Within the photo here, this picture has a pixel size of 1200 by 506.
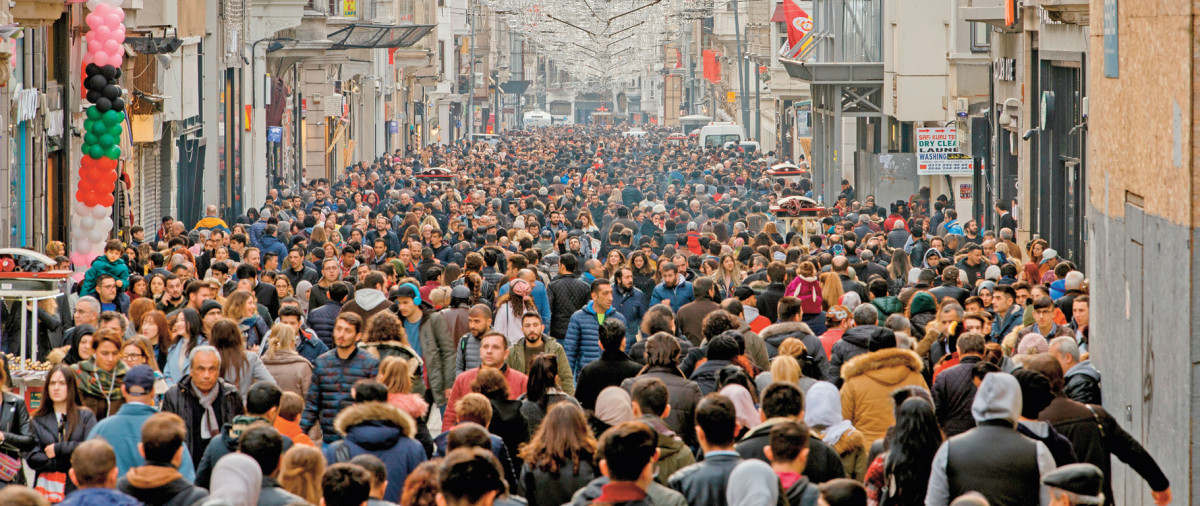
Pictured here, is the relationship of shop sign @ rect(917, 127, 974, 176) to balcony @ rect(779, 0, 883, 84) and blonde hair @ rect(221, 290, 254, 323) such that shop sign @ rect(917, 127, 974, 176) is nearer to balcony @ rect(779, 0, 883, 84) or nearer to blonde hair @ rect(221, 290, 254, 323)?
balcony @ rect(779, 0, 883, 84)

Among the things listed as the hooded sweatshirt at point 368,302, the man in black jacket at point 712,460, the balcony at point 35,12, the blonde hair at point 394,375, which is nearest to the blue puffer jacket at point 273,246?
the balcony at point 35,12

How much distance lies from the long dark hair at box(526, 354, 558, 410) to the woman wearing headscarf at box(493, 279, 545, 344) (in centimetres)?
391

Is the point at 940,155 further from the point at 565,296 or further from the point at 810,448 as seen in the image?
the point at 810,448

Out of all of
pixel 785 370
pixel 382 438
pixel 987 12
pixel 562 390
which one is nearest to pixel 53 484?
pixel 382 438

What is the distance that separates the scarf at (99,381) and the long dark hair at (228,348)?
549mm

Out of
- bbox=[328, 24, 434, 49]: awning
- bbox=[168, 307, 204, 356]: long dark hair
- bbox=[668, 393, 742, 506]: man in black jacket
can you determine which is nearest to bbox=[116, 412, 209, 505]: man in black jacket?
bbox=[668, 393, 742, 506]: man in black jacket

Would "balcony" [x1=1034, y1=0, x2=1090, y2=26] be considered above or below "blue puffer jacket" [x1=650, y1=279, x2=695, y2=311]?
above

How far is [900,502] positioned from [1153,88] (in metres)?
3.63

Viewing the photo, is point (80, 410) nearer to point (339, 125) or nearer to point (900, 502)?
point (900, 502)

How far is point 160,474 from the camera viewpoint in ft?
21.1

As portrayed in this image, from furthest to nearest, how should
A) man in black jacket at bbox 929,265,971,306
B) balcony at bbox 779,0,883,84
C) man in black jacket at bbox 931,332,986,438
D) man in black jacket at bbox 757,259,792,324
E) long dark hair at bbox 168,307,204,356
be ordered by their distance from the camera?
balcony at bbox 779,0,883,84, man in black jacket at bbox 757,259,792,324, man in black jacket at bbox 929,265,971,306, long dark hair at bbox 168,307,204,356, man in black jacket at bbox 931,332,986,438

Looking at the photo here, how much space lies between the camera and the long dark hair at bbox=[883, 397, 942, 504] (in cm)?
707

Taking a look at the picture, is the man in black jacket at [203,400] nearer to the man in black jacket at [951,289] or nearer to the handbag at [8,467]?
the handbag at [8,467]

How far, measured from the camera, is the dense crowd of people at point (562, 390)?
21.1 feet
